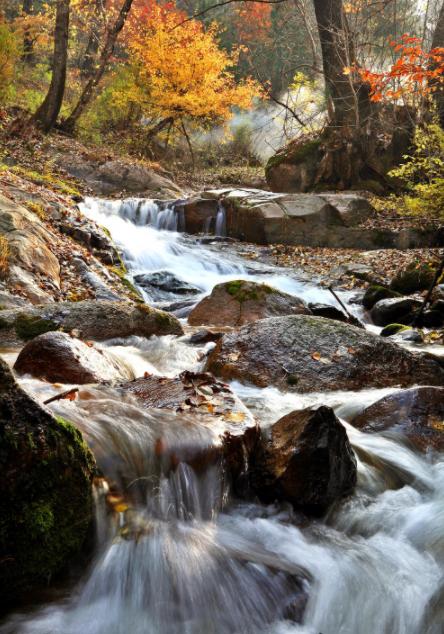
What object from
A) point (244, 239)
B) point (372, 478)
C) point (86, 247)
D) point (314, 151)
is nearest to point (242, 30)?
point (314, 151)

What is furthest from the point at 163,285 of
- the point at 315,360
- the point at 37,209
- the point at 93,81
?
the point at 93,81

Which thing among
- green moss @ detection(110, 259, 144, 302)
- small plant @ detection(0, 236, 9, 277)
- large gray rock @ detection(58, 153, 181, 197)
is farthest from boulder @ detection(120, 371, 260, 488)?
large gray rock @ detection(58, 153, 181, 197)

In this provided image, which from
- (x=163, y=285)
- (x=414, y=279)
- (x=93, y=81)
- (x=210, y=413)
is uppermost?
(x=93, y=81)

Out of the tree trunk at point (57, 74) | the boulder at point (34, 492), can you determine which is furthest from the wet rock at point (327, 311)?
the tree trunk at point (57, 74)

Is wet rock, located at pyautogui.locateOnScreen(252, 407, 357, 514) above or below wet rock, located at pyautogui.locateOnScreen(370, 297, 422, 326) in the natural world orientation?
below

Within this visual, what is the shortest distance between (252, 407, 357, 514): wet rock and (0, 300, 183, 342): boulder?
3.27 m

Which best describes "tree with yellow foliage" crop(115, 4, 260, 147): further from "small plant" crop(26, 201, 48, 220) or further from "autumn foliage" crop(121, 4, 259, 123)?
"small plant" crop(26, 201, 48, 220)

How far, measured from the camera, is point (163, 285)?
A: 11.1 meters

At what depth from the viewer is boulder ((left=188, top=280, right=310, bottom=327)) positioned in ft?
26.0

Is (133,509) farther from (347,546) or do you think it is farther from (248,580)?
(347,546)

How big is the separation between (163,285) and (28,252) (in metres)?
3.58

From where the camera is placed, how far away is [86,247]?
10055 millimetres

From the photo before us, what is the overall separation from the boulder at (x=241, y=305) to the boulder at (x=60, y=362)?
3332mm

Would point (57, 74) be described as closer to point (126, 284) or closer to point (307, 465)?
point (126, 284)
